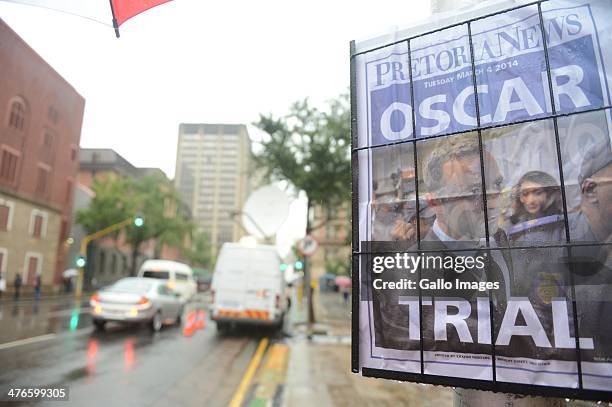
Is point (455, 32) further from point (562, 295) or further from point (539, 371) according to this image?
point (539, 371)

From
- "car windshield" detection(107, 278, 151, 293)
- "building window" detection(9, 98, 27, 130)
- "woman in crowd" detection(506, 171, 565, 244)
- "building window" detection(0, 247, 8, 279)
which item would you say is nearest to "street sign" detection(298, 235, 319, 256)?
"car windshield" detection(107, 278, 151, 293)

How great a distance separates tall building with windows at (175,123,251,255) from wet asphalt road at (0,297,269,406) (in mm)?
3276

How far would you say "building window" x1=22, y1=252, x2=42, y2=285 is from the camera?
2860cm

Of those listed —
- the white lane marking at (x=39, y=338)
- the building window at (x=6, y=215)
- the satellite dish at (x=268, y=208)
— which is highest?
the building window at (x=6, y=215)

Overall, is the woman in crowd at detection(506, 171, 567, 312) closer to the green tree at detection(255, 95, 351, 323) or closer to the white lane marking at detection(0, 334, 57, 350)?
the white lane marking at detection(0, 334, 57, 350)

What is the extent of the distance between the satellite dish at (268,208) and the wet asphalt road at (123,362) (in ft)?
16.1

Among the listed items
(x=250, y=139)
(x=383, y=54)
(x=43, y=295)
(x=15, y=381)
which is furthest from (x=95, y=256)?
(x=383, y=54)

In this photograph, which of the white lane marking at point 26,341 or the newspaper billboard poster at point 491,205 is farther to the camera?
the white lane marking at point 26,341

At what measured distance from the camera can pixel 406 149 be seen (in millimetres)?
2383

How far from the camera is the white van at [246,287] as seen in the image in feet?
40.8

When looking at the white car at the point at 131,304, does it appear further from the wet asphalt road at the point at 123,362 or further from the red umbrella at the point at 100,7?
the red umbrella at the point at 100,7

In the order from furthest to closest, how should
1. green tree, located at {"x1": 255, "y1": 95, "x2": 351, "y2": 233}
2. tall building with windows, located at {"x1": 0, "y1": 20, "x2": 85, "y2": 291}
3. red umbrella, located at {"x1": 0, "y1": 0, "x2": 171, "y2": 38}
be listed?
green tree, located at {"x1": 255, "y1": 95, "x2": 351, "y2": 233} < tall building with windows, located at {"x1": 0, "y1": 20, "x2": 85, "y2": 291} < red umbrella, located at {"x1": 0, "y1": 0, "x2": 171, "y2": 38}

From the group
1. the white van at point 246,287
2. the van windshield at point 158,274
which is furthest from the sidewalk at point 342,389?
the van windshield at point 158,274

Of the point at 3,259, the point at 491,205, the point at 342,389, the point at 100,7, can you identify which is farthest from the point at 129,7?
the point at 3,259
